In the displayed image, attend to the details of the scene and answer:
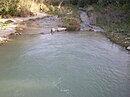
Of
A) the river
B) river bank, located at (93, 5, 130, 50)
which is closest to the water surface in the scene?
the river

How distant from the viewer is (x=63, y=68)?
15016mm

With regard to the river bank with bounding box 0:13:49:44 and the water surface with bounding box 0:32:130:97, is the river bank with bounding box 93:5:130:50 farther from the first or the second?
the river bank with bounding box 0:13:49:44

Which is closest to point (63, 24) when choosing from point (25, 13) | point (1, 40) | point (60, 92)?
point (25, 13)

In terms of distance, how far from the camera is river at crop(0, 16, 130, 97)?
12.3 m

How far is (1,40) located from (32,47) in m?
2.88

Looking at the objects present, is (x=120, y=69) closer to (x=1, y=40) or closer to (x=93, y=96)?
(x=93, y=96)

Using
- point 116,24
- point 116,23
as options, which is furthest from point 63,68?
point 116,23

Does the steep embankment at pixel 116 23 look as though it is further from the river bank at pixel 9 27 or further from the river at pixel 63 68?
the river bank at pixel 9 27

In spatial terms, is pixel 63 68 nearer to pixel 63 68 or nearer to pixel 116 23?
pixel 63 68

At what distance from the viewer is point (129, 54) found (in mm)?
18047

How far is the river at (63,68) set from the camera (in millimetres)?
12306

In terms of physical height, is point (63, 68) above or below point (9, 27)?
below

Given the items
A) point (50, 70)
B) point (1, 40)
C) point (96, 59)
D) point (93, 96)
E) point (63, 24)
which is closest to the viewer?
point (93, 96)

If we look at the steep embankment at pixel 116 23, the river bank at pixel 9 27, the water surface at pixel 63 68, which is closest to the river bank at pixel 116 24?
the steep embankment at pixel 116 23
